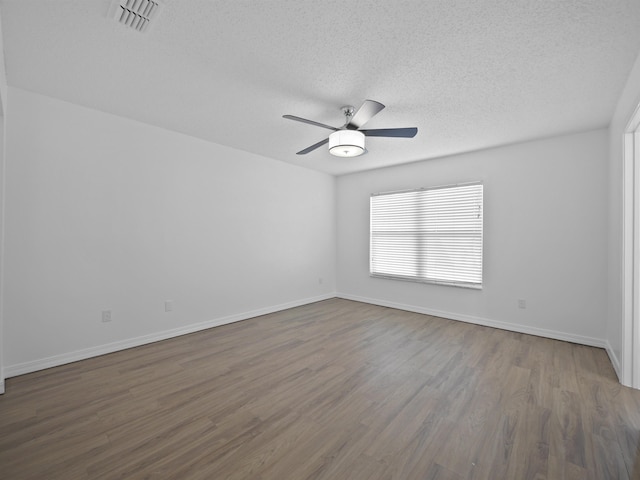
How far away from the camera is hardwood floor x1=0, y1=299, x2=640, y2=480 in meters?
1.59

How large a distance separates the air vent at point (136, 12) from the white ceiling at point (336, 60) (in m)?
0.06

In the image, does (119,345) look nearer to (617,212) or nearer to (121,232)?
(121,232)

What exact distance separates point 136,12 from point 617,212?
4211 mm

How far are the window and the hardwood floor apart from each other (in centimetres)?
138

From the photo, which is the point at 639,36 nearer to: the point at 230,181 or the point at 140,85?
the point at 140,85

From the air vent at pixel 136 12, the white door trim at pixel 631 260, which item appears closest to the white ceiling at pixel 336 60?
the air vent at pixel 136 12

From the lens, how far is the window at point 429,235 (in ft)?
13.9

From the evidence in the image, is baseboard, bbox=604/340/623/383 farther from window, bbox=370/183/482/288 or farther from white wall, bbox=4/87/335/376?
white wall, bbox=4/87/335/376

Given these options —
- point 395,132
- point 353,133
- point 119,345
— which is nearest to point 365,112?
point 353,133

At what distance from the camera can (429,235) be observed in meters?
4.69

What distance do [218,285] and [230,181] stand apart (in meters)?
1.54

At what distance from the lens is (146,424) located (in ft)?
6.34

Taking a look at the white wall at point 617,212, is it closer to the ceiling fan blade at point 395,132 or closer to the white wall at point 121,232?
the ceiling fan blade at point 395,132

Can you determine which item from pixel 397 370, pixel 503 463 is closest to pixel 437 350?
pixel 397 370
